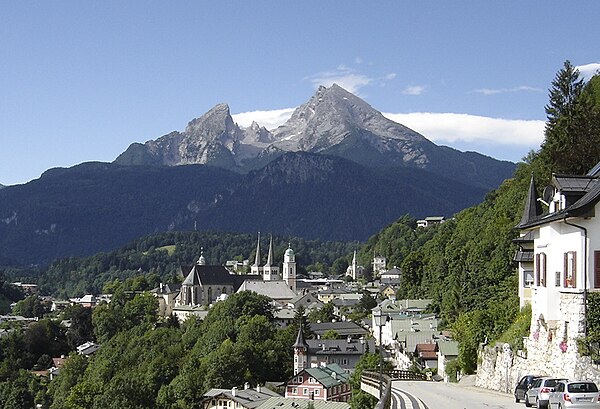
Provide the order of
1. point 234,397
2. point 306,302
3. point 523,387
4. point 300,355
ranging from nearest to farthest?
point 523,387 → point 234,397 → point 300,355 → point 306,302

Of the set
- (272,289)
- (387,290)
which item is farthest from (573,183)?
(272,289)

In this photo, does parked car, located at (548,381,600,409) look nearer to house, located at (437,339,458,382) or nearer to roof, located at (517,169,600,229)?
roof, located at (517,169,600,229)

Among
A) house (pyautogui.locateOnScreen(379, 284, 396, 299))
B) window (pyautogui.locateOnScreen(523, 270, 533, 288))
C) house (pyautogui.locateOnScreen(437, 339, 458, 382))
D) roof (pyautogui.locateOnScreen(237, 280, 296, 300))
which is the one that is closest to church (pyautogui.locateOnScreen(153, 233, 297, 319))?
roof (pyautogui.locateOnScreen(237, 280, 296, 300))

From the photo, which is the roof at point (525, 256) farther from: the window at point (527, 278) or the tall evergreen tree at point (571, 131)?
the tall evergreen tree at point (571, 131)

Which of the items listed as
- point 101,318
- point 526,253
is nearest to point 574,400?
point 526,253

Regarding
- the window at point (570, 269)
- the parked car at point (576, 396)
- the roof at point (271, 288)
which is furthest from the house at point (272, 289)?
the parked car at point (576, 396)

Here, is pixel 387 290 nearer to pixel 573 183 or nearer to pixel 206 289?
pixel 206 289

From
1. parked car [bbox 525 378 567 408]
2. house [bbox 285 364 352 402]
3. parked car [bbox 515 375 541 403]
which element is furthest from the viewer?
house [bbox 285 364 352 402]
